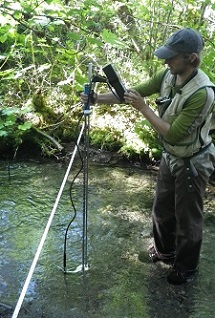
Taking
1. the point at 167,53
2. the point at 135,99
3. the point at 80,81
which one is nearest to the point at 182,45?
the point at 167,53

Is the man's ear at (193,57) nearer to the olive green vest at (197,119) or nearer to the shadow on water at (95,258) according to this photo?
the olive green vest at (197,119)

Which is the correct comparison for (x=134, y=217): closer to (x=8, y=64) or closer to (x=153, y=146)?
(x=153, y=146)

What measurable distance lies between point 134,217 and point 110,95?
5.98 ft

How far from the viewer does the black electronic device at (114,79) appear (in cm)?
278

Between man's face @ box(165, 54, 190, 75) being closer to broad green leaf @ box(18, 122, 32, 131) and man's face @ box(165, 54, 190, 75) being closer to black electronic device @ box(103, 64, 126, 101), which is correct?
black electronic device @ box(103, 64, 126, 101)

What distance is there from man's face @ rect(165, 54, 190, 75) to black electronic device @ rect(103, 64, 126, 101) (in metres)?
0.38

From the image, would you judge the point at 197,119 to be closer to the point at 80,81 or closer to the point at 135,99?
the point at 135,99

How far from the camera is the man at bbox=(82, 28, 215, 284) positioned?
280 cm

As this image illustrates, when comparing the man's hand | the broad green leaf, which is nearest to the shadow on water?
the broad green leaf

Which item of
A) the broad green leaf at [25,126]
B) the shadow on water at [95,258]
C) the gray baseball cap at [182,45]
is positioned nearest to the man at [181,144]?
the gray baseball cap at [182,45]

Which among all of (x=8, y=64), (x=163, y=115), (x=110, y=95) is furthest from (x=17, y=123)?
(x=163, y=115)

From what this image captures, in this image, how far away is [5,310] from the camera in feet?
9.55

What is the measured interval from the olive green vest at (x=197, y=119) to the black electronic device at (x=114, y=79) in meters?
0.40

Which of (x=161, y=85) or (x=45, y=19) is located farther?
(x=45, y=19)
